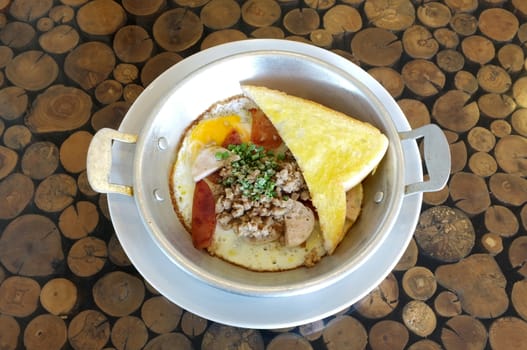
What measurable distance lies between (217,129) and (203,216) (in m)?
0.38

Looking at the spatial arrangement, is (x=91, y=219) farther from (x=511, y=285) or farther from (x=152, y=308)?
(x=511, y=285)

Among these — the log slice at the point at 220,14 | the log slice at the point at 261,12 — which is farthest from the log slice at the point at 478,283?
the log slice at the point at 220,14

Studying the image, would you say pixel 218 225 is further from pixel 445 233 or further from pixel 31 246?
pixel 445 233

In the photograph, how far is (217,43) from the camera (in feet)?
6.98

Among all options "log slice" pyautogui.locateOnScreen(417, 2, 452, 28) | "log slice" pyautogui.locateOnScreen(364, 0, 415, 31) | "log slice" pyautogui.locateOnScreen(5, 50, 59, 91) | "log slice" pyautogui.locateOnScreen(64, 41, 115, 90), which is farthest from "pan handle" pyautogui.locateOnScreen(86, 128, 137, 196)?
"log slice" pyautogui.locateOnScreen(417, 2, 452, 28)

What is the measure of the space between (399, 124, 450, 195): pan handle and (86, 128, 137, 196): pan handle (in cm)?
102

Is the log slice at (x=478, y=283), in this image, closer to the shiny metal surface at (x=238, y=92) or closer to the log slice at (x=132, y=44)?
the shiny metal surface at (x=238, y=92)

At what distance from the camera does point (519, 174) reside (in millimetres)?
1896

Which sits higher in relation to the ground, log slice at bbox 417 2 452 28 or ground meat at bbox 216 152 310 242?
log slice at bbox 417 2 452 28

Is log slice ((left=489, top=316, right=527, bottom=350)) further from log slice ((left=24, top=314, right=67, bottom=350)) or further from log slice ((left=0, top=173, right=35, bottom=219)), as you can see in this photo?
log slice ((left=0, top=173, right=35, bottom=219))

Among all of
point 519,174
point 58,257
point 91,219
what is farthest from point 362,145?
point 58,257

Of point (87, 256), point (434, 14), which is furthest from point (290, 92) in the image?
point (87, 256)

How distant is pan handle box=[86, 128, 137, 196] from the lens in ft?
4.90

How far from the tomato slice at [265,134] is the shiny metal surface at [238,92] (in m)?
0.15
